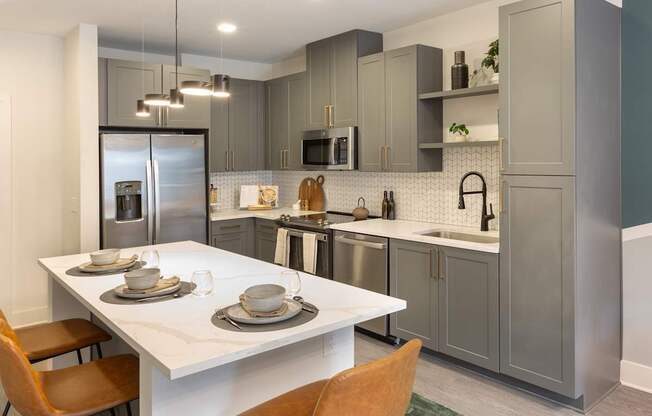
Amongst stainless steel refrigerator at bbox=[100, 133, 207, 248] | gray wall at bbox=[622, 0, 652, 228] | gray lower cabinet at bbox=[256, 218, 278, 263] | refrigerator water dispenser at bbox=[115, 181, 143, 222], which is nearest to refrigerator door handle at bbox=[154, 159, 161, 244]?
stainless steel refrigerator at bbox=[100, 133, 207, 248]

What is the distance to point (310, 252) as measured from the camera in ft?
14.8

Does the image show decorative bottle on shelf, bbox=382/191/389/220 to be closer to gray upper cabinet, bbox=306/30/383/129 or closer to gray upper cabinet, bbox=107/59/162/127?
gray upper cabinet, bbox=306/30/383/129

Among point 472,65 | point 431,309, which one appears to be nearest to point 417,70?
point 472,65

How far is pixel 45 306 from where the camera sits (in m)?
4.82

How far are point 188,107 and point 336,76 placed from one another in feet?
4.91

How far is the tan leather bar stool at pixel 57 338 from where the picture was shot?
243 centimetres

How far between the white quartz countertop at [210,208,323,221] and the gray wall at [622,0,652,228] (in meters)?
3.01

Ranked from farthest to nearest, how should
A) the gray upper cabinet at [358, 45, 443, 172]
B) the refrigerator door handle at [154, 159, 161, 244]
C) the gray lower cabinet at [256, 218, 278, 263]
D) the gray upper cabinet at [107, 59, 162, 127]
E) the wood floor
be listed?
the gray lower cabinet at [256, 218, 278, 263]
the refrigerator door handle at [154, 159, 161, 244]
the gray upper cabinet at [107, 59, 162, 127]
the gray upper cabinet at [358, 45, 443, 172]
the wood floor

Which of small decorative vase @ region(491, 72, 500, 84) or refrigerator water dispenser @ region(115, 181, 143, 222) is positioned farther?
refrigerator water dispenser @ region(115, 181, 143, 222)

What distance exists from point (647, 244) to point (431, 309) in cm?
143

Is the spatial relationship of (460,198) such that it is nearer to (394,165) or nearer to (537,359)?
(394,165)

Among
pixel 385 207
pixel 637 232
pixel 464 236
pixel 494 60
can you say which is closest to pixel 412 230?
pixel 464 236

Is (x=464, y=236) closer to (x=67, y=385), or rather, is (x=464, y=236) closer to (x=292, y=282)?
(x=292, y=282)

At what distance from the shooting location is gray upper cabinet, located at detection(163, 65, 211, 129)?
16.0 feet
